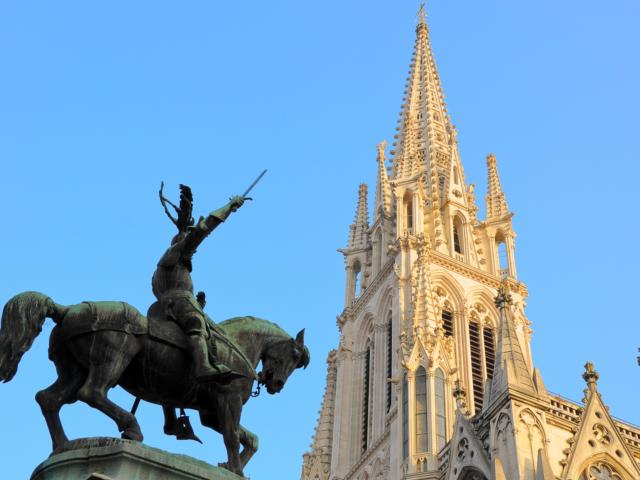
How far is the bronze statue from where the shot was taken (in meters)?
8.13

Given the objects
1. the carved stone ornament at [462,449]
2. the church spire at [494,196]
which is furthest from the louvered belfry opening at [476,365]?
the carved stone ornament at [462,449]

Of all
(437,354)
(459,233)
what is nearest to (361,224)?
(459,233)

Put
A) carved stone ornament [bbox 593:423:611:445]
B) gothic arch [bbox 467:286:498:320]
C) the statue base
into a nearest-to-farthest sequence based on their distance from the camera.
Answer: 1. the statue base
2. carved stone ornament [bbox 593:423:611:445]
3. gothic arch [bbox 467:286:498:320]

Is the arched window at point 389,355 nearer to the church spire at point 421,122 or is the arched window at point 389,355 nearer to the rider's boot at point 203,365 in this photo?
the church spire at point 421,122

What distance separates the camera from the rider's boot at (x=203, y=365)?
27.4 ft

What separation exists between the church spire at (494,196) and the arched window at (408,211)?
5.41m

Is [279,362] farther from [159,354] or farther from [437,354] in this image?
[437,354]

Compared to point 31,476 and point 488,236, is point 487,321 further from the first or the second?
point 31,476

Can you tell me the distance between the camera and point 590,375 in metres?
26.5

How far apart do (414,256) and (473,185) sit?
1151 centimetres

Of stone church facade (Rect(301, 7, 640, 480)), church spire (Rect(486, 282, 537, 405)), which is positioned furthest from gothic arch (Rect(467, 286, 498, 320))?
church spire (Rect(486, 282, 537, 405))

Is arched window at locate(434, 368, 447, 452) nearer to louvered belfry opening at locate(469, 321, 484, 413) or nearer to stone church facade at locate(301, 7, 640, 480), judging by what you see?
stone church facade at locate(301, 7, 640, 480)

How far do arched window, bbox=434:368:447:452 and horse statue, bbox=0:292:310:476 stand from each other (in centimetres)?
2606

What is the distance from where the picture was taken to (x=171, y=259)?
9141 millimetres
